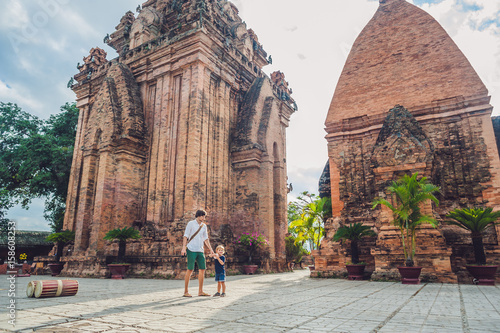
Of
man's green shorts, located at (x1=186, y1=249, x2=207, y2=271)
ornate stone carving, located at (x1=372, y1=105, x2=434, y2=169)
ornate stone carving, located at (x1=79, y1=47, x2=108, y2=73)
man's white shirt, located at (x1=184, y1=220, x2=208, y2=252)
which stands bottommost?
man's green shorts, located at (x1=186, y1=249, x2=207, y2=271)

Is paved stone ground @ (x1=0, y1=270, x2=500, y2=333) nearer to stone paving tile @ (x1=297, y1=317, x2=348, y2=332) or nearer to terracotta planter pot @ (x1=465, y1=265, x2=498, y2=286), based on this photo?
stone paving tile @ (x1=297, y1=317, x2=348, y2=332)

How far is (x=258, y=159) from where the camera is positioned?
16328 millimetres

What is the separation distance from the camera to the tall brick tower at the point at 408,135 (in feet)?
33.8

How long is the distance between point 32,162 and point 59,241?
6913mm

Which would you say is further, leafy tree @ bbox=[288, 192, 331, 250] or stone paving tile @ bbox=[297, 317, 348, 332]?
leafy tree @ bbox=[288, 192, 331, 250]

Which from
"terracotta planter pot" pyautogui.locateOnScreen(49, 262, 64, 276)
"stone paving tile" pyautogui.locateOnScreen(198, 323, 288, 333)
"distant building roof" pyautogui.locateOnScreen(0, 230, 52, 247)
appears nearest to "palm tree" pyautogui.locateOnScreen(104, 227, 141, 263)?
"terracotta planter pot" pyautogui.locateOnScreen(49, 262, 64, 276)

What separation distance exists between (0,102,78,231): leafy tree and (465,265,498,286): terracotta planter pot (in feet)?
70.4

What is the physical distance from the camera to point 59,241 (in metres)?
16.0

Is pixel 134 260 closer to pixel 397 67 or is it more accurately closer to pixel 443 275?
pixel 443 275

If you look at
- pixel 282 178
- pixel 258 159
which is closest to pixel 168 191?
pixel 258 159

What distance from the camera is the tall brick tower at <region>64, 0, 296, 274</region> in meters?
13.9

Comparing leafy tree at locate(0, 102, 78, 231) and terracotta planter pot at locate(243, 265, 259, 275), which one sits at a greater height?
leafy tree at locate(0, 102, 78, 231)

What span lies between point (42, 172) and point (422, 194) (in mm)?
21158

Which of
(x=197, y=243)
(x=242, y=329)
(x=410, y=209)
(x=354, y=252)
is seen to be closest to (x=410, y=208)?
(x=410, y=209)
